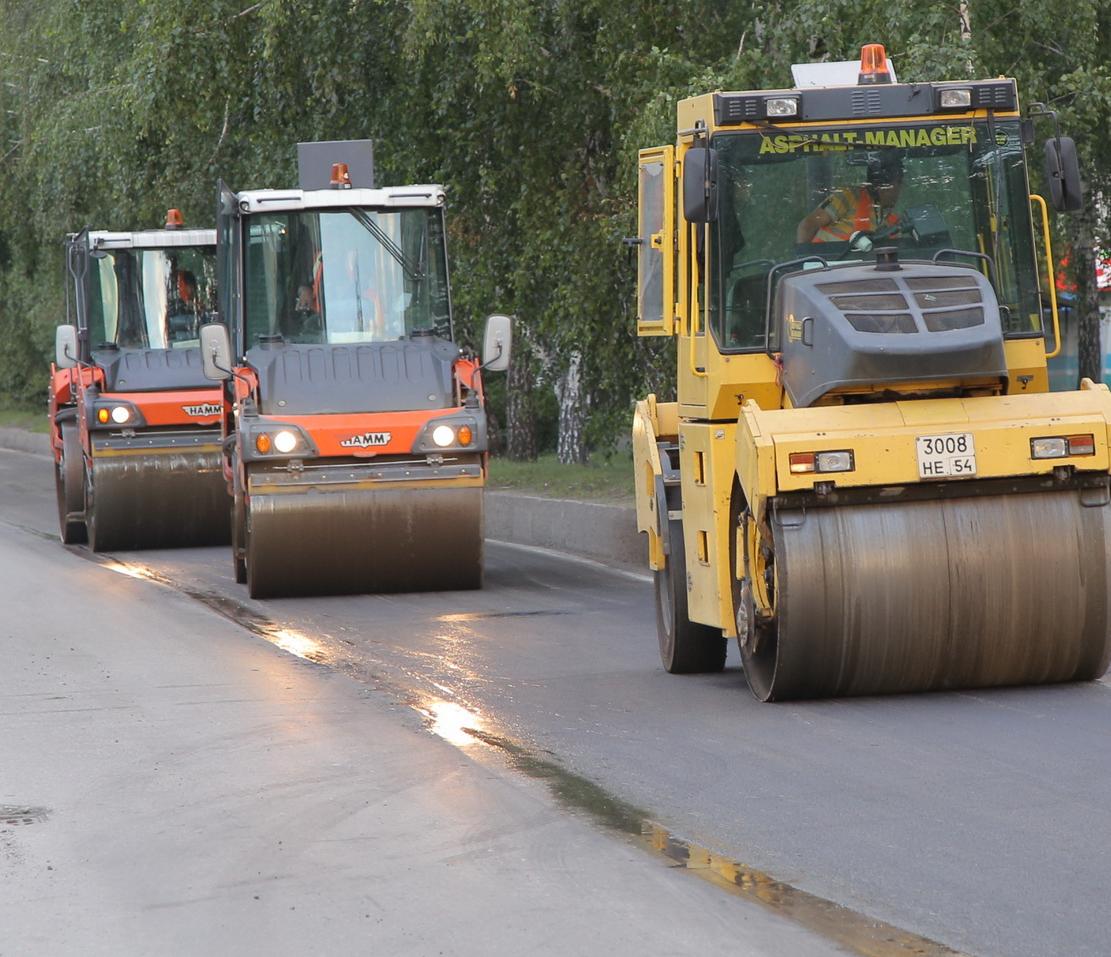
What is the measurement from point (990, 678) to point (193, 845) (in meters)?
3.82

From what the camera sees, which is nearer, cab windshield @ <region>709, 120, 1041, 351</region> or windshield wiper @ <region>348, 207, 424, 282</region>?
cab windshield @ <region>709, 120, 1041, 351</region>

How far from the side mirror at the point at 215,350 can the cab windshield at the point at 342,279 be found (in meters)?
0.38

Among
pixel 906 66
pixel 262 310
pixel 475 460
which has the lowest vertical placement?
pixel 475 460

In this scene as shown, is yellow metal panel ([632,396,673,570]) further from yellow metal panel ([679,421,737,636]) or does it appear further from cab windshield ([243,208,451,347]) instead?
cab windshield ([243,208,451,347])

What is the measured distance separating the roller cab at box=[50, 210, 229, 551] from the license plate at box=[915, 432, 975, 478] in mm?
10891

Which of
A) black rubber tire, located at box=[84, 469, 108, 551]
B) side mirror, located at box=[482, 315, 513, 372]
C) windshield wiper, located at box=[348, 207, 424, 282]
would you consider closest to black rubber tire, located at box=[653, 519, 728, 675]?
side mirror, located at box=[482, 315, 513, 372]

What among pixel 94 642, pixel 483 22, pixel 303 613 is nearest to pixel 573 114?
pixel 483 22

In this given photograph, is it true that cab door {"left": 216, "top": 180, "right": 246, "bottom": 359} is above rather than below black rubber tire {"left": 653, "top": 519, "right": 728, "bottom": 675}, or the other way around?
above

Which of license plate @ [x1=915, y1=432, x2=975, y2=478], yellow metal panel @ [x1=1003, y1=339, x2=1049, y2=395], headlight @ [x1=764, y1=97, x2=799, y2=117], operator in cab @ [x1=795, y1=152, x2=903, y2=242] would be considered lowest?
license plate @ [x1=915, y1=432, x2=975, y2=478]

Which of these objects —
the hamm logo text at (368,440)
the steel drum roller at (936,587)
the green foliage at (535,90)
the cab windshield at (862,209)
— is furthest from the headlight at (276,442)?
the steel drum roller at (936,587)

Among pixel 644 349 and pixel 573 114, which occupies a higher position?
pixel 573 114

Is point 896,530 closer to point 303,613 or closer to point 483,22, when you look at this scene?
point 303,613

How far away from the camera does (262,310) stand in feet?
49.9

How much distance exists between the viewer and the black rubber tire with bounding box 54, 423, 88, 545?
774 inches
